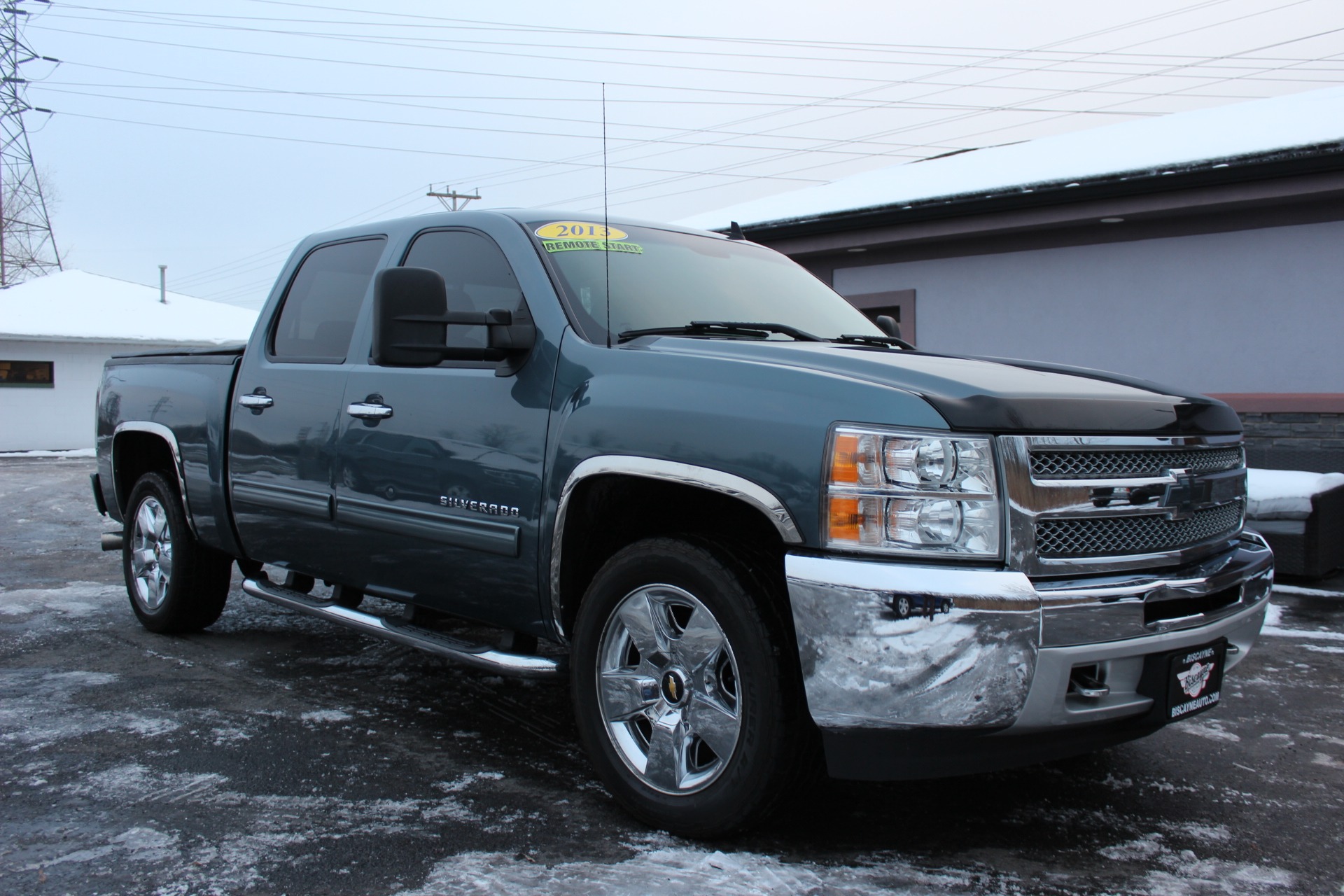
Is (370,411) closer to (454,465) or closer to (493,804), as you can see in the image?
(454,465)

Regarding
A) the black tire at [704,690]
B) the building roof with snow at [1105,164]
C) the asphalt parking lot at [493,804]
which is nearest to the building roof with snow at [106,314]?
the building roof with snow at [1105,164]

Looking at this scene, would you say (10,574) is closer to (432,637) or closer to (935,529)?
(432,637)

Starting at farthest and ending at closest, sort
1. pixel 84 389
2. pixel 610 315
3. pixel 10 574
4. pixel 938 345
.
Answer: pixel 84 389
pixel 938 345
pixel 10 574
pixel 610 315

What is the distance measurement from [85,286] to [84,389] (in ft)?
20.5

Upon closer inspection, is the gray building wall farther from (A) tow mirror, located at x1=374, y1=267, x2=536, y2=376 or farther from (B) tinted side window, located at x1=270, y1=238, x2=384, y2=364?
(A) tow mirror, located at x1=374, y1=267, x2=536, y2=376

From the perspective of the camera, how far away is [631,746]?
3.15 meters

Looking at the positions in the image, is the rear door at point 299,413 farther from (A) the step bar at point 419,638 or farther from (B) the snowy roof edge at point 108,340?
(B) the snowy roof edge at point 108,340

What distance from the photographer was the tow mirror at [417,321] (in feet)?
11.1

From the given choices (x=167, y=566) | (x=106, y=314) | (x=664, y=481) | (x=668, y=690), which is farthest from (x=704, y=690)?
(x=106, y=314)

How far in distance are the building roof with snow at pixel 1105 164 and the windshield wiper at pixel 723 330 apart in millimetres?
5637

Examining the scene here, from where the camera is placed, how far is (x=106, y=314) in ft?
100

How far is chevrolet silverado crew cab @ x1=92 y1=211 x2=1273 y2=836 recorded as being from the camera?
8.38ft

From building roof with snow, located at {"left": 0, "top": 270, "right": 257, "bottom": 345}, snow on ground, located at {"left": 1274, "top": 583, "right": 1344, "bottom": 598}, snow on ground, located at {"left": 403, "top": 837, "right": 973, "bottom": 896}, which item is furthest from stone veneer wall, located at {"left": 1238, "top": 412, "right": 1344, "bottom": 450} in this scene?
building roof with snow, located at {"left": 0, "top": 270, "right": 257, "bottom": 345}

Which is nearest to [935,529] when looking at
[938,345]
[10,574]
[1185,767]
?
[1185,767]
